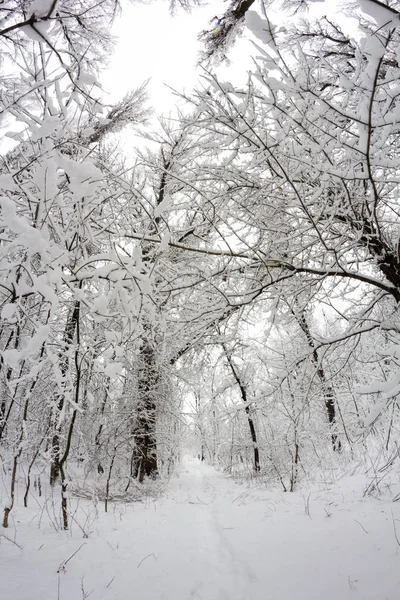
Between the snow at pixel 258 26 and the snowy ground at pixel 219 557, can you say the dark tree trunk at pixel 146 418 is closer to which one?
the snowy ground at pixel 219 557

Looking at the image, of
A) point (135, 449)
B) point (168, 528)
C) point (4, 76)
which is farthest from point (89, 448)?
point (4, 76)

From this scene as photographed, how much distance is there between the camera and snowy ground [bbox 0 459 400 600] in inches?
85.0

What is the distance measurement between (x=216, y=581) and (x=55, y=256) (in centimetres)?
280

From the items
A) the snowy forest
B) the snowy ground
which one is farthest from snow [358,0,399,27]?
the snowy ground

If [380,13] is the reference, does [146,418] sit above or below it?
below

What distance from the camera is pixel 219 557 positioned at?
119 inches

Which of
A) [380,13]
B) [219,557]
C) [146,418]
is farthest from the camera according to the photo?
[146,418]

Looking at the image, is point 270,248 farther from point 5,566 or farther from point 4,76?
point 4,76

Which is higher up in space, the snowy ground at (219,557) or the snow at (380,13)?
the snow at (380,13)

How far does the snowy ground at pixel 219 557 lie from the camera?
85.0 inches

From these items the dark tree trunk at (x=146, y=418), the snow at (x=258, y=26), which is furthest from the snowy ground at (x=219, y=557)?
the snow at (x=258, y=26)

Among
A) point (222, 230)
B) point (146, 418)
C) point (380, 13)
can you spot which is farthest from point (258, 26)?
point (146, 418)

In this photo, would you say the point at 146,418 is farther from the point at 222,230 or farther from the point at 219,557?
the point at 222,230

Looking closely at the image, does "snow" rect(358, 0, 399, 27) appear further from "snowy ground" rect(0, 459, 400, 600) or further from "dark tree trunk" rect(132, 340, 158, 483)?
"dark tree trunk" rect(132, 340, 158, 483)
